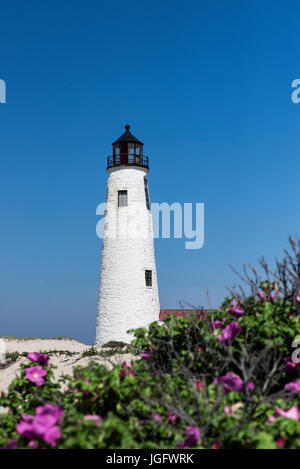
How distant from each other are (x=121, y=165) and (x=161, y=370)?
19.8 m

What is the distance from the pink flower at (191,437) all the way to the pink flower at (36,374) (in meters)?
2.68

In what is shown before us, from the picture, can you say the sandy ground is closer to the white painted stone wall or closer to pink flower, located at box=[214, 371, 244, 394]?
the white painted stone wall

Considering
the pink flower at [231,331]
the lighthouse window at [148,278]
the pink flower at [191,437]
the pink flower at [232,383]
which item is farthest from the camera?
the lighthouse window at [148,278]

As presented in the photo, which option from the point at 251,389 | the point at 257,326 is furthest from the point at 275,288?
the point at 251,389

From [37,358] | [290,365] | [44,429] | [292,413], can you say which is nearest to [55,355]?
[37,358]

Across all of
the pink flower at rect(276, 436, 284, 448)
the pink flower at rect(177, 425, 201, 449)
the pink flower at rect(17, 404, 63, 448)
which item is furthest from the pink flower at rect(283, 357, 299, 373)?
the pink flower at rect(17, 404, 63, 448)

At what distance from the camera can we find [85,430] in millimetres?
4082

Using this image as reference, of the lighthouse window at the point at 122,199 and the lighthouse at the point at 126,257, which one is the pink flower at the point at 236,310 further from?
the lighthouse window at the point at 122,199

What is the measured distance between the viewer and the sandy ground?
17.0 m

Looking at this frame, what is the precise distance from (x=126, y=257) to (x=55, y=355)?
6419 mm

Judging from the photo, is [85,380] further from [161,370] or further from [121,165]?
[121,165]

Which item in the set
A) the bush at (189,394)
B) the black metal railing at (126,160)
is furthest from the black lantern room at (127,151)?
the bush at (189,394)

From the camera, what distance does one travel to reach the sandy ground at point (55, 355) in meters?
17.0

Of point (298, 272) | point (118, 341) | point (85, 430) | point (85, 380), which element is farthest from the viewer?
point (118, 341)
